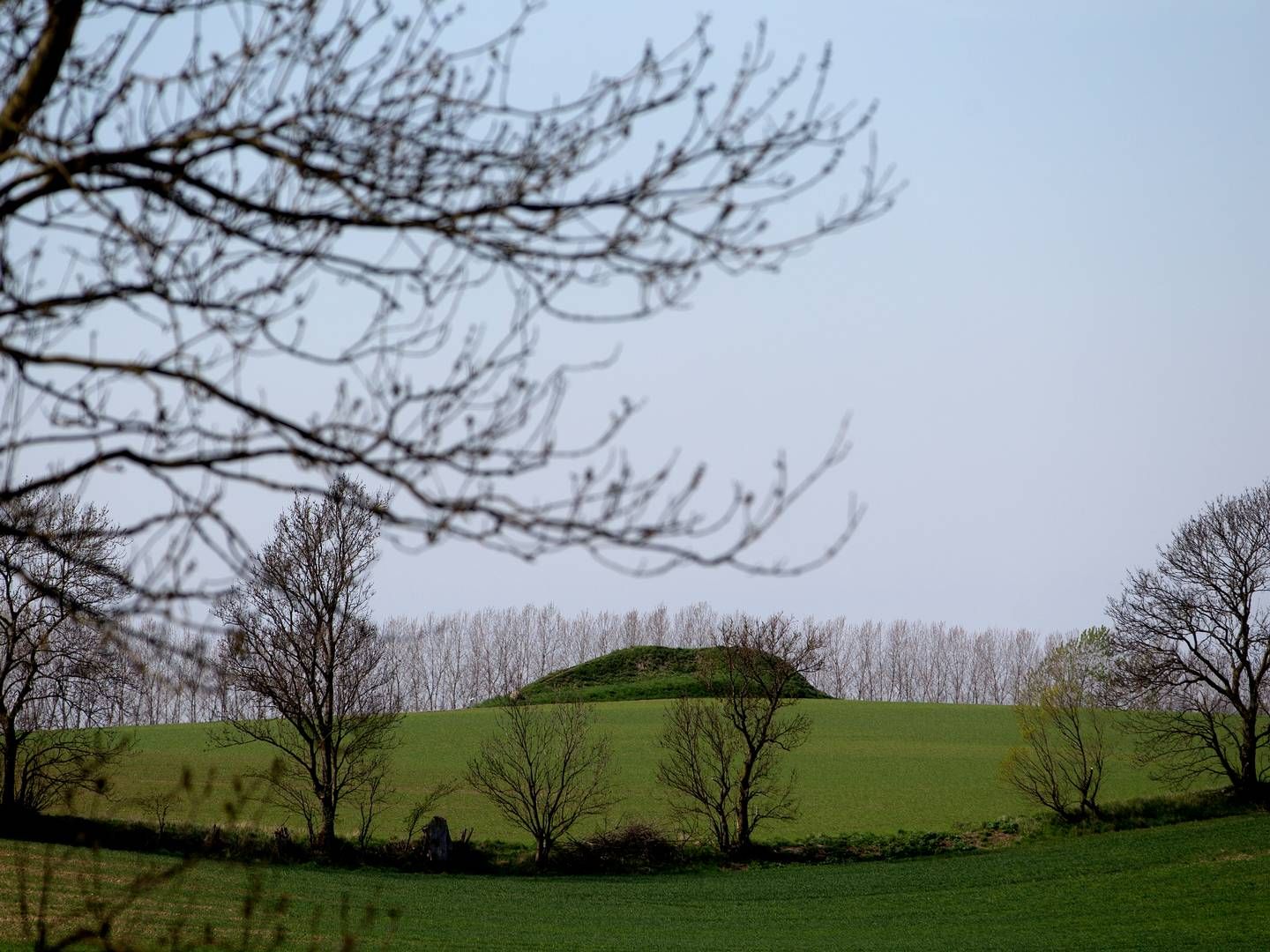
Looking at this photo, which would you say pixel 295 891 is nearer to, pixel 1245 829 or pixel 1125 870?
pixel 1125 870

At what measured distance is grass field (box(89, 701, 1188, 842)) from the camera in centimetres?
3509

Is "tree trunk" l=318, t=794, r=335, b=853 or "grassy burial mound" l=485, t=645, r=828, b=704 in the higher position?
"grassy burial mound" l=485, t=645, r=828, b=704

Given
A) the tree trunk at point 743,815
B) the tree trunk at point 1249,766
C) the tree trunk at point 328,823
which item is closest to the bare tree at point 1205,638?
the tree trunk at point 1249,766

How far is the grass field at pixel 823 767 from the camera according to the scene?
35.1m

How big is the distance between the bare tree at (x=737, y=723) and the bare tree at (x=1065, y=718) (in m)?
6.42

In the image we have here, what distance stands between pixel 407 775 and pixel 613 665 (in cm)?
2589

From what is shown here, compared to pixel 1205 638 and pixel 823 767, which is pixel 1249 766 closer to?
pixel 1205 638

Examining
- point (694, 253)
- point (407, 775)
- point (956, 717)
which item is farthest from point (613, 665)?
point (694, 253)

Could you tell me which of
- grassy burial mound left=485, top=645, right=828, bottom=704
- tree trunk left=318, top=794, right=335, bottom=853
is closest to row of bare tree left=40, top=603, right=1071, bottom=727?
grassy burial mound left=485, top=645, right=828, bottom=704

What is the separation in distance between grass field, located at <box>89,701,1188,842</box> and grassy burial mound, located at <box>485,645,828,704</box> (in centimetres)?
247

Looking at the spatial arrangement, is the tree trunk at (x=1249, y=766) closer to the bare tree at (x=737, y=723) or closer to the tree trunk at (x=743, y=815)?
the bare tree at (x=737, y=723)

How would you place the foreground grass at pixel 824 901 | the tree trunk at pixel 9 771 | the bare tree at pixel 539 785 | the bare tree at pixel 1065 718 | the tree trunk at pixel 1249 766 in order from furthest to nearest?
Answer: the bare tree at pixel 1065 718
the tree trunk at pixel 1249 766
the bare tree at pixel 539 785
the tree trunk at pixel 9 771
the foreground grass at pixel 824 901

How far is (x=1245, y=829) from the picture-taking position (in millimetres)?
28656

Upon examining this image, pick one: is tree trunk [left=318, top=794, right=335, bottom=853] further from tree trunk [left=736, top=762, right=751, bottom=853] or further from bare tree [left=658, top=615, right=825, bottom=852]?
tree trunk [left=736, top=762, right=751, bottom=853]
